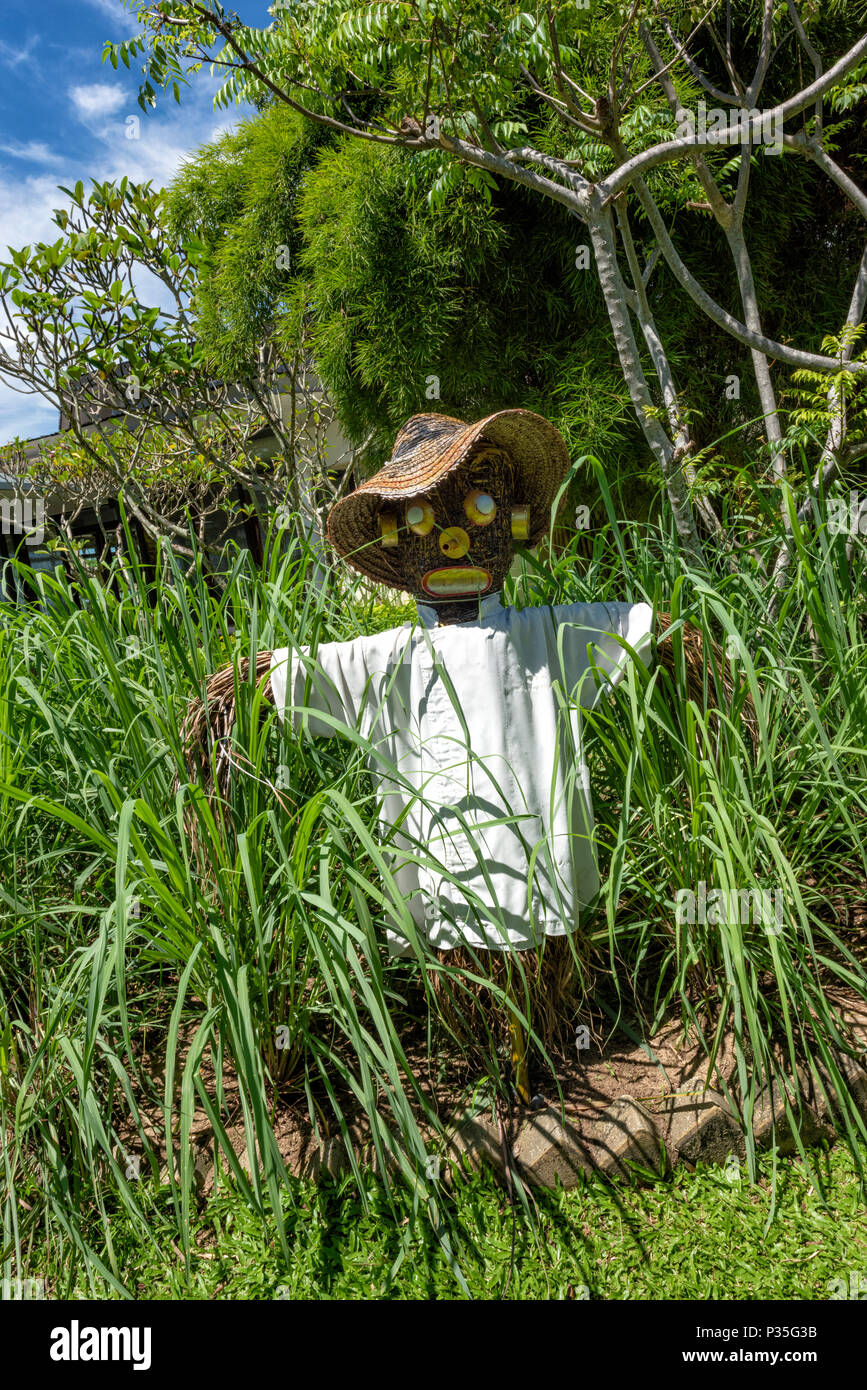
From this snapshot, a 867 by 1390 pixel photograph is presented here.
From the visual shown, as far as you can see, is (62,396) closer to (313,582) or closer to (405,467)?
(313,582)

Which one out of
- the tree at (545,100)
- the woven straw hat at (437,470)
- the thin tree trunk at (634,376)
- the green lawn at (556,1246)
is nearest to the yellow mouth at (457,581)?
the woven straw hat at (437,470)

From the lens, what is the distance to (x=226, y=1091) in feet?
5.37

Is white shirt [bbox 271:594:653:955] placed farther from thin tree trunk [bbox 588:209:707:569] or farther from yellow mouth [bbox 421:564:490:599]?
thin tree trunk [bbox 588:209:707:569]

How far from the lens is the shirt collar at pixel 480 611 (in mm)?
1589

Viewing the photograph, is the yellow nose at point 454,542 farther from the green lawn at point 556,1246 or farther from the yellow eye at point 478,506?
the green lawn at point 556,1246

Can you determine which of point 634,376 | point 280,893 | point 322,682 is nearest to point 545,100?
point 634,376

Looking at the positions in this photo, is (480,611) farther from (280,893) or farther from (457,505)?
(280,893)

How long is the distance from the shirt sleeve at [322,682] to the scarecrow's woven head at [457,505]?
19cm

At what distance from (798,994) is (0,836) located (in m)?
1.53

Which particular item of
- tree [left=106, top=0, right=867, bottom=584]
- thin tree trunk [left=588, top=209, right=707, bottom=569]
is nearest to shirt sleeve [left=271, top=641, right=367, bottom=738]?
tree [left=106, top=0, right=867, bottom=584]

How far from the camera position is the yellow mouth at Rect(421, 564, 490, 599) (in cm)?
158

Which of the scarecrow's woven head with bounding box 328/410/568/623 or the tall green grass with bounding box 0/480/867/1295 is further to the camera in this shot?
the scarecrow's woven head with bounding box 328/410/568/623

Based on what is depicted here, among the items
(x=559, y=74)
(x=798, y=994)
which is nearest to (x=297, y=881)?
(x=798, y=994)

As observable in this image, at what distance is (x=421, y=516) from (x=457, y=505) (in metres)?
0.07
